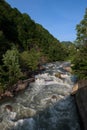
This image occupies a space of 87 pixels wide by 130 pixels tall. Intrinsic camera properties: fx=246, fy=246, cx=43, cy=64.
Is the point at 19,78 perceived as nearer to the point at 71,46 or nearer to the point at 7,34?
the point at 71,46

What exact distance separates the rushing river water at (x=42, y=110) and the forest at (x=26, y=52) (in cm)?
489

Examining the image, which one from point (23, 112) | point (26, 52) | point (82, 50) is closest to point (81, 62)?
point (82, 50)

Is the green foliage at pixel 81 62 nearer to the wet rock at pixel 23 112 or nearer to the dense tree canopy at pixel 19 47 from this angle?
the wet rock at pixel 23 112

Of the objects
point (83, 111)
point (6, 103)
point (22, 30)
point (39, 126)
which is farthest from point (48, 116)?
point (22, 30)

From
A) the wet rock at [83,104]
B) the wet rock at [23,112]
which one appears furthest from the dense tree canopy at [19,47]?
the wet rock at [83,104]

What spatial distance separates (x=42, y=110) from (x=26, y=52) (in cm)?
3381

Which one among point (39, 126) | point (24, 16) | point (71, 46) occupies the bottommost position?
point (39, 126)

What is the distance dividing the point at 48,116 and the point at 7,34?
5653 centimetres

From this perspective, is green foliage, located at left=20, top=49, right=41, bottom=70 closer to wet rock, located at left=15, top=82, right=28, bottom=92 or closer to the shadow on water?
wet rock, located at left=15, top=82, right=28, bottom=92

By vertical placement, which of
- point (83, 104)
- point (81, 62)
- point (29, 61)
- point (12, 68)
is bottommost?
point (83, 104)

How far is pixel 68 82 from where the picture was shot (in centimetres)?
5016

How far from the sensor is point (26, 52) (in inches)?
2677

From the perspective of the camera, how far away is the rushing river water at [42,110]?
31938 mm

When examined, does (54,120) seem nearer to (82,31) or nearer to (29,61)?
(82,31)
